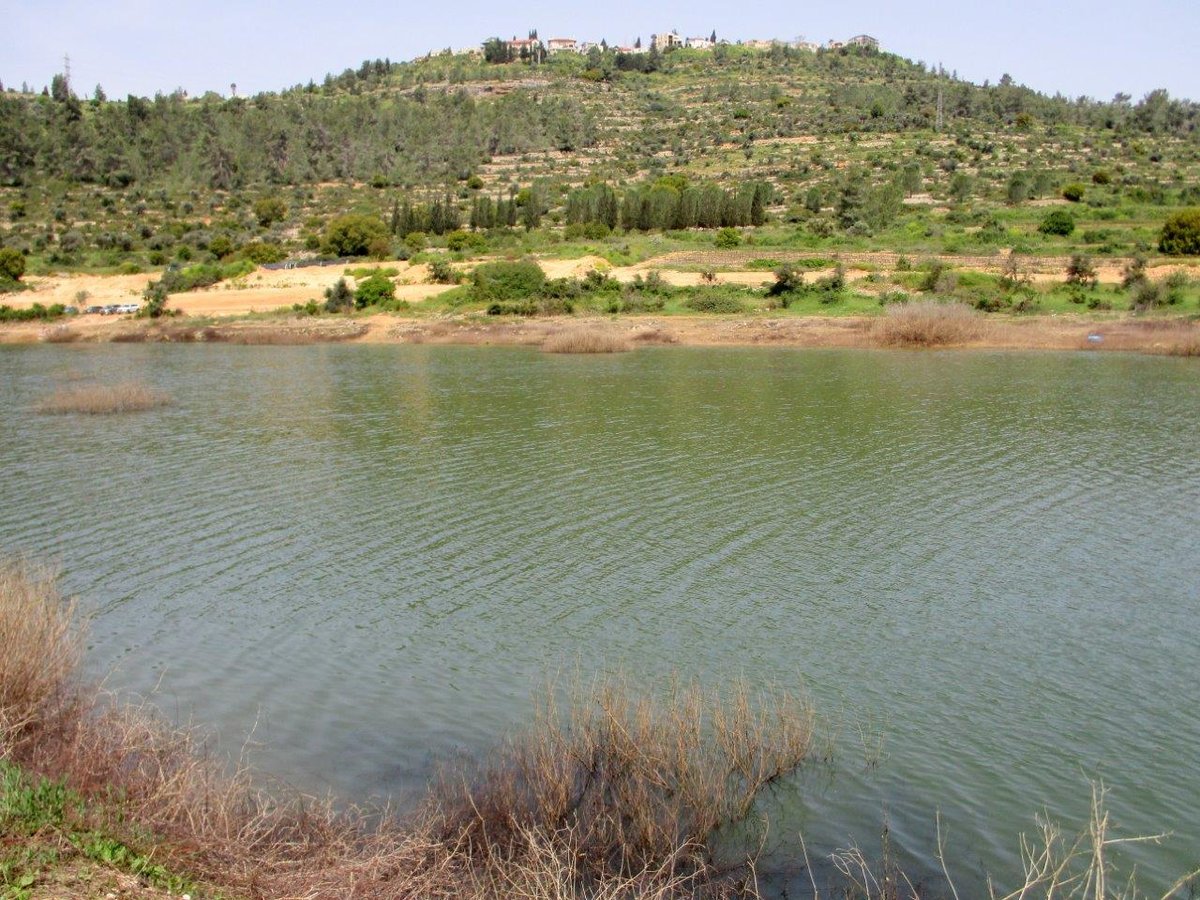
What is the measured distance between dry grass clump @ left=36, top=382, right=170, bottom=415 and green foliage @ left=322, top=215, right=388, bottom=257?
41.2 meters

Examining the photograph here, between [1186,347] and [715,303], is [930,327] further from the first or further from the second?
[715,303]

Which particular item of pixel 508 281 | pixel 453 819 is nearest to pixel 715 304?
pixel 508 281

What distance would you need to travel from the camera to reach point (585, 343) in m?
47.9

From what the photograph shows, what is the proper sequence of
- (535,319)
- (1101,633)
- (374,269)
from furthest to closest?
(374,269), (535,319), (1101,633)

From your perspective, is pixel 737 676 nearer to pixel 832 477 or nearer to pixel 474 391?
pixel 832 477

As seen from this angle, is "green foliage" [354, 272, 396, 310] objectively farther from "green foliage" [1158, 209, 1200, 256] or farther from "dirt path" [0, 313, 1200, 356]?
"green foliage" [1158, 209, 1200, 256]

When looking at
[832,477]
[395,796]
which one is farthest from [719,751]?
[832,477]

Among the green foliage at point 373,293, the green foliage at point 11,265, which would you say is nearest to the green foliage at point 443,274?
the green foliage at point 373,293

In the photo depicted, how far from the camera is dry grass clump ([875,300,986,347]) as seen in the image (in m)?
48.1

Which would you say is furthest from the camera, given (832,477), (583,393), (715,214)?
(715,214)

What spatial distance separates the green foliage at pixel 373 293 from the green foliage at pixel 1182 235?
4341 cm

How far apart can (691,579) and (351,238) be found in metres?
63.5

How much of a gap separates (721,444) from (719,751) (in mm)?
16165

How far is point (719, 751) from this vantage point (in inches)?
380
